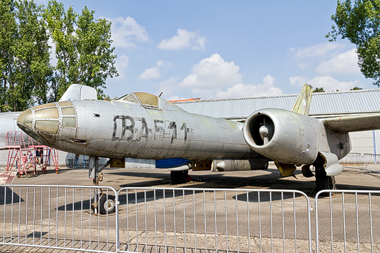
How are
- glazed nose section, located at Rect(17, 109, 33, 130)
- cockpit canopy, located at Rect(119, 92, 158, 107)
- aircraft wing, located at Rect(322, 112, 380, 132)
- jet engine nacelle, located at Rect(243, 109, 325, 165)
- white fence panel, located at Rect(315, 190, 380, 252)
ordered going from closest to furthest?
white fence panel, located at Rect(315, 190, 380, 252) < glazed nose section, located at Rect(17, 109, 33, 130) < jet engine nacelle, located at Rect(243, 109, 325, 165) < cockpit canopy, located at Rect(119, 92, 158, 107) < aircraft wing, located at Rect(322, 112, 380, 132)

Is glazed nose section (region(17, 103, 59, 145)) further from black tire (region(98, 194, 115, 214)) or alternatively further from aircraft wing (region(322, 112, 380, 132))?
aircraft wing (region(322, 112, 380, 132))

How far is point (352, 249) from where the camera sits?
13.6 ft

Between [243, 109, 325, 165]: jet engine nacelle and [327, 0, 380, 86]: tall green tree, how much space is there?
18374mm

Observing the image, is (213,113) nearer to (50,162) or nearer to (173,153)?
(50,162)

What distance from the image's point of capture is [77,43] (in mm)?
29281

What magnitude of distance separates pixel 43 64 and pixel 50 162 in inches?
361

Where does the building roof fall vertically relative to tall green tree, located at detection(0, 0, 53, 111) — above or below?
below

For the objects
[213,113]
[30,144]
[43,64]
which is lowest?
[30,144]

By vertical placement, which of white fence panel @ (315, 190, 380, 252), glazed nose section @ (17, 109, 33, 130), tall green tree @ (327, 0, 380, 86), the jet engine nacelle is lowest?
white fence panel @ (315, 190, 380, 252)

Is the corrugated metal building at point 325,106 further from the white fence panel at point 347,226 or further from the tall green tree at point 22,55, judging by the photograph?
the white fence panel at point 347,226

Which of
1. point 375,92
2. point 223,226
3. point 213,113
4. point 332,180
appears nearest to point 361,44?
point 375,92

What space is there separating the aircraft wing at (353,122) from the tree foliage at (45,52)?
24.6 m

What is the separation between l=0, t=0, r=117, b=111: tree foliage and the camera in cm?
2881

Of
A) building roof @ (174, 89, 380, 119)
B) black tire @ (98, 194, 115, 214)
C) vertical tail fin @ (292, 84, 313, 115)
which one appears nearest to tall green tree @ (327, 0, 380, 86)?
building roof @ (174, 89, 380, 119)
